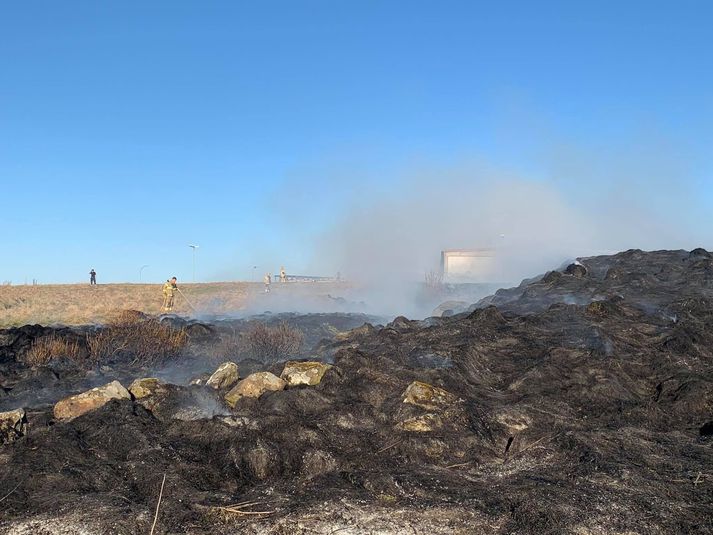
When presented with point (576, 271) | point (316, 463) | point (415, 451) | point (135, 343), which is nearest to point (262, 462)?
point (316, 463)

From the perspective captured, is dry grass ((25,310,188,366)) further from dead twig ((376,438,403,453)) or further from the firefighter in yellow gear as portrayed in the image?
the firefighter in yellow gear

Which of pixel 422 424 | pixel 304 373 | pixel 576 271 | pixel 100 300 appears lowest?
pixel 422 424

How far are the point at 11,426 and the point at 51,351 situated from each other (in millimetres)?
7412

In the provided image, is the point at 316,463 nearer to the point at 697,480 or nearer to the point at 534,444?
the point at 534,444

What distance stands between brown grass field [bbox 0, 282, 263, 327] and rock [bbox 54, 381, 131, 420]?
21.5 metres

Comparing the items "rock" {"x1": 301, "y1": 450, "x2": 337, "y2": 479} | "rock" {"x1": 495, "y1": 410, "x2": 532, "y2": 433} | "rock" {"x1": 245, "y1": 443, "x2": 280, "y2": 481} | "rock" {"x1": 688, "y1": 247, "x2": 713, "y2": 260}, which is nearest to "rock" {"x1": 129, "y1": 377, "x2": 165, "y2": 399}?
"rock" {"x1": 245, "y1": 443, "x2": 280, "y2": 481}

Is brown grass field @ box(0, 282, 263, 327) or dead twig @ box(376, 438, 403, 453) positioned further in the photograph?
brown grass field @ box(0, 282, 263, 327)

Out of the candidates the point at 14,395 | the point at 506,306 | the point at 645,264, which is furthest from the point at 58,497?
the point at 645,264

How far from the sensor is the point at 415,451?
7.74 metres

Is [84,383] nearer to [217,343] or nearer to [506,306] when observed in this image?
[217,343]

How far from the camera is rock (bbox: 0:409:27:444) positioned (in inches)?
299

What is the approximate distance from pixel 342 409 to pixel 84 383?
21.0ft

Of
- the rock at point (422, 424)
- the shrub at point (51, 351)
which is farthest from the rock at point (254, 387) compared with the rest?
the shrub at point (51, 351)

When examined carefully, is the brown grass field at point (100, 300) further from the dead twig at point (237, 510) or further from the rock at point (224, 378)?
the dead twig at point (237, 510)
